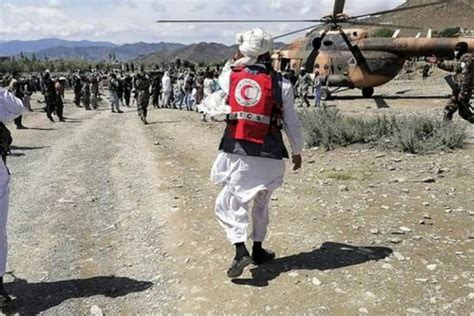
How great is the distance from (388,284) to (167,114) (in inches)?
597

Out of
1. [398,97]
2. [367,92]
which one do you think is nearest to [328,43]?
[367,92]

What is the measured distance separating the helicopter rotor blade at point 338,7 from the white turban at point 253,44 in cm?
1365

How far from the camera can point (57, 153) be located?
11.3 meters

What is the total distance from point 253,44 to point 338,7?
1427cm

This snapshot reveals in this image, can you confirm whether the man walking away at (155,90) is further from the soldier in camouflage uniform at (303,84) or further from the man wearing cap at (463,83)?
the man wearing cap at (463,83)

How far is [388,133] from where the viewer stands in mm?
9438

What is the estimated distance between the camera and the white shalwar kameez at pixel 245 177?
13.5 feet

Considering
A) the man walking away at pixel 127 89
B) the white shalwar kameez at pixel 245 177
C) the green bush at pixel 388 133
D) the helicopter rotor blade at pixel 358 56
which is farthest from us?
the man walking away at pixel 127 89

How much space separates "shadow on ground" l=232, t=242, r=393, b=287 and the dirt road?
0.02 meters

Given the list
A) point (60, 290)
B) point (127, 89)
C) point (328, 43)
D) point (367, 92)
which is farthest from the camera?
point (127, 89)

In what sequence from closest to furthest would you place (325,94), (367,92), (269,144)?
(269,144) → (325,94) → (367,92)

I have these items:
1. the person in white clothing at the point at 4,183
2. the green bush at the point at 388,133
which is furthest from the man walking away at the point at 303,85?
the person in white clothing at the point at 4,183

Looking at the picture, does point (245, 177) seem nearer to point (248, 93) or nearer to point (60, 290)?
point (248, 93)

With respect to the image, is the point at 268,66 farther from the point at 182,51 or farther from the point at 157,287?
the point at 182,51
